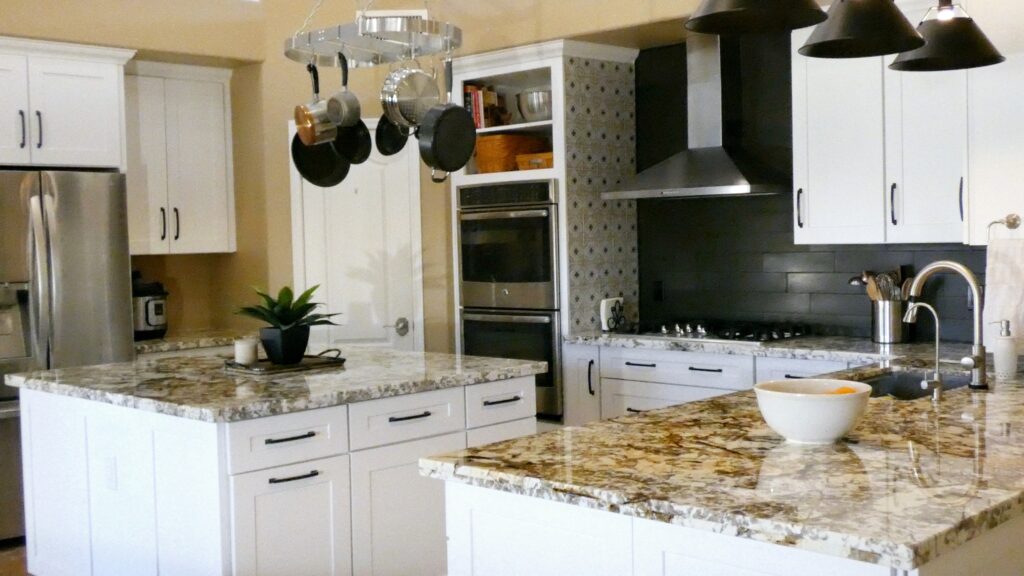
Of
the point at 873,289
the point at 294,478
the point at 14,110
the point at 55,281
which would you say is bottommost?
the point at 294,478

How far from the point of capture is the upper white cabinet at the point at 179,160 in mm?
5805

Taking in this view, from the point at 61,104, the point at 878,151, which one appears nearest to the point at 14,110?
the point at 61,104

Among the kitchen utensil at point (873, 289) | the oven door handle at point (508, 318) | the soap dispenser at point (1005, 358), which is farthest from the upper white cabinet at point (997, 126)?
the oven door handle at point (508, 318)

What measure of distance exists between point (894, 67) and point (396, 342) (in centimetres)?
350

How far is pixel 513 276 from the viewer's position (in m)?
5.53

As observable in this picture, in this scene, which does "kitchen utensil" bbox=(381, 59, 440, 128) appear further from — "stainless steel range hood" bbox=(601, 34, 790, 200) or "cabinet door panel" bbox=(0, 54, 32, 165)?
"cabinet door panel" bbox=(0, 54, 32, 165)

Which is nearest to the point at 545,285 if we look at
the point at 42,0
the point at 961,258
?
the point at 961,258

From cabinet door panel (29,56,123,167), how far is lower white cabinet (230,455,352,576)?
2674 millimetres

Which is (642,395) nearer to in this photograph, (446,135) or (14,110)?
(446,135)

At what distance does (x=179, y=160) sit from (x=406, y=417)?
3002 mm

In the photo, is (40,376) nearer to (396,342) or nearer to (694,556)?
(396,342)

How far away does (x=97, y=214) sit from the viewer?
17.0ft

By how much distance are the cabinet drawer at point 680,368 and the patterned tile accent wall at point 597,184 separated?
33cm

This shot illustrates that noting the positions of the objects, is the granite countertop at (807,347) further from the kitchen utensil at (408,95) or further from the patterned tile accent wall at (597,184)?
the kitchen utensil at (408,95)
